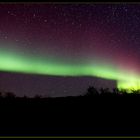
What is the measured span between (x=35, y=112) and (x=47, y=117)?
0.37 metres

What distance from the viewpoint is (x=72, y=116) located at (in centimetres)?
762

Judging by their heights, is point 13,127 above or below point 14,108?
below

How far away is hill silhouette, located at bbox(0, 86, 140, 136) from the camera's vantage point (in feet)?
22.1

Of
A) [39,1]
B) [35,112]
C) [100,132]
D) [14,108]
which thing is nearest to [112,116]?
[100,132]

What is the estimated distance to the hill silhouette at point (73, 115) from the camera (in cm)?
673

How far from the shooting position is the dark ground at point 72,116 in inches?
262

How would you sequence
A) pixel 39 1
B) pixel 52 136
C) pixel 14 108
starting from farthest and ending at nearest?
pixel 14 108
pixel 39 1
pixel 52 136

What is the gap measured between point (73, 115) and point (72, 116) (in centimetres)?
5

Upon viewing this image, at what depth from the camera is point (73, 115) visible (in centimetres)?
766

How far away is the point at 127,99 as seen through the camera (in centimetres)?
830

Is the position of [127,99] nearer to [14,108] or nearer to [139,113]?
[139,113]

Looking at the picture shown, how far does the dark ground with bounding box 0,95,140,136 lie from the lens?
6.66 metres

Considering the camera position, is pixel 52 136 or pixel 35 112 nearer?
pixel 52 136

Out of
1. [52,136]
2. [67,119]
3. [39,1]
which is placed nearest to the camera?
[52,136]
